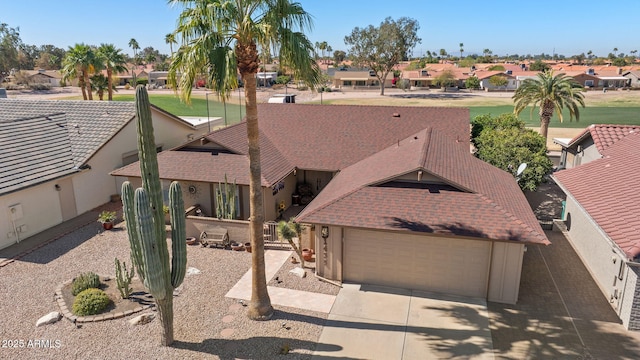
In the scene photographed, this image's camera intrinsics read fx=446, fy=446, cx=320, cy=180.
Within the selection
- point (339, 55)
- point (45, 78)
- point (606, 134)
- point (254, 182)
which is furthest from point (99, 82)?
point (339, 55)

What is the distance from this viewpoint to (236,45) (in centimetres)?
1170

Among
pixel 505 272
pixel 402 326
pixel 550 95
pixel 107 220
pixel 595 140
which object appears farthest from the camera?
pixel 550 95

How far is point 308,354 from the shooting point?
1173 cm

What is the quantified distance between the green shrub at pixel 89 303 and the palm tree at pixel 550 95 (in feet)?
104

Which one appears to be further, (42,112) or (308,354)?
(42,112)

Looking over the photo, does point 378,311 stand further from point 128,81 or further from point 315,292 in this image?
point 128,81

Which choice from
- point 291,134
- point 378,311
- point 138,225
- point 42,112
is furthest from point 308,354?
point 42,112

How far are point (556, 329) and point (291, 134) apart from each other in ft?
56.4

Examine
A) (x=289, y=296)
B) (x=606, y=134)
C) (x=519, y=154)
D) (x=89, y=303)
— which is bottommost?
(x=289, y=296)

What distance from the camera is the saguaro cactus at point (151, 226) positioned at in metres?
10.7

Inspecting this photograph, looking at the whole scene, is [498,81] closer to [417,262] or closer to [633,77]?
[633,77]

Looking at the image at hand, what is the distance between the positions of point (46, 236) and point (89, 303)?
27.8ft

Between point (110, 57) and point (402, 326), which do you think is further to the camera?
point (110, 57)

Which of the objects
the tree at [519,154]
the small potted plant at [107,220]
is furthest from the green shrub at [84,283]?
the tree at [519,154]
